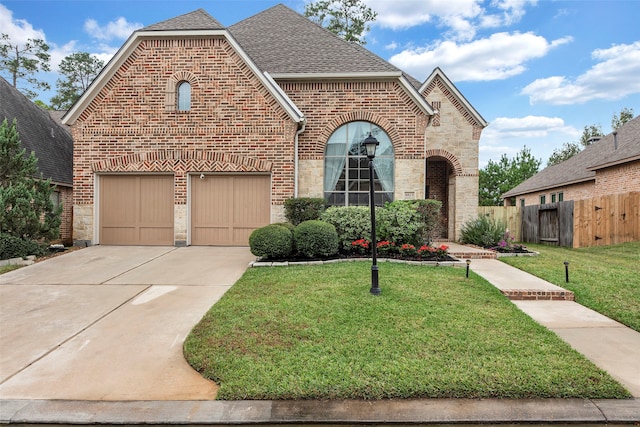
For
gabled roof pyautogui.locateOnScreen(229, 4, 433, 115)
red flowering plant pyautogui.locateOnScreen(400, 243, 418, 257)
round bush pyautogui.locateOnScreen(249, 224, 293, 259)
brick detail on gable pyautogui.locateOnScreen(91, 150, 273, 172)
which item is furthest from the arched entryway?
round bush pyautogui.locateOnScreen(249, 224, 293, 259)

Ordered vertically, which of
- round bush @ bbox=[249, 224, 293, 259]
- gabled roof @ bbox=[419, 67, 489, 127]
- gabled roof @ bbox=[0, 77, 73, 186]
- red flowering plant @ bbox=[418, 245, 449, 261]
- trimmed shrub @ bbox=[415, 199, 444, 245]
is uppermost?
gabled roof @ bbox=[419, 67, 489, 127]

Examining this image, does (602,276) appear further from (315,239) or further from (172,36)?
(172,36)

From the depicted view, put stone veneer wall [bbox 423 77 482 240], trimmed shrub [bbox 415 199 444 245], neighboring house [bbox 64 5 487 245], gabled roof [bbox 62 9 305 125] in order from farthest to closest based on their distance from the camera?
1. stone veneer wall [bbox 423 77 482 240]
2. neighboring house [bbox 64 5 487 245]
3. gabled roof [bbox 62 9 305 125]
4. trimmed shrub [bbox 415 199 444 245]

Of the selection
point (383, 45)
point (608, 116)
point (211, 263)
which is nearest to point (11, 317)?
point (211, 263)

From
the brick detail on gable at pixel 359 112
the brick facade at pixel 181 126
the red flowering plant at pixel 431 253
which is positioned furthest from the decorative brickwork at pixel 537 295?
the brick facade at pixel 181 126

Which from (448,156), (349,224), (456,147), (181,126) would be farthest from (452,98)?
(181,126)

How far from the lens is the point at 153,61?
9891 millimetres

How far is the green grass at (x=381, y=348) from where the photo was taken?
2854 mm

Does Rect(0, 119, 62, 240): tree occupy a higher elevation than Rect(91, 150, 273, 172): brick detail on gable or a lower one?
lower

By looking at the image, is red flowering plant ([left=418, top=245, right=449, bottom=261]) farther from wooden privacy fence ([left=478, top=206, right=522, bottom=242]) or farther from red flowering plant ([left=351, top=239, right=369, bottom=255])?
wooden privacy fence ([left=478, top=206, right=522, bottom=242])

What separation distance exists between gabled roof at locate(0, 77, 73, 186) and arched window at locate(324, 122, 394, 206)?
9790 mm

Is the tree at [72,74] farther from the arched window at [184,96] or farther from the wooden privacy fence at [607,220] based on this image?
the wooden privacy fence at [607,220]

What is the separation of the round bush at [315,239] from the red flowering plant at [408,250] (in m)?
1.66

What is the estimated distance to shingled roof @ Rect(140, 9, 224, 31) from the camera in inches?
384
